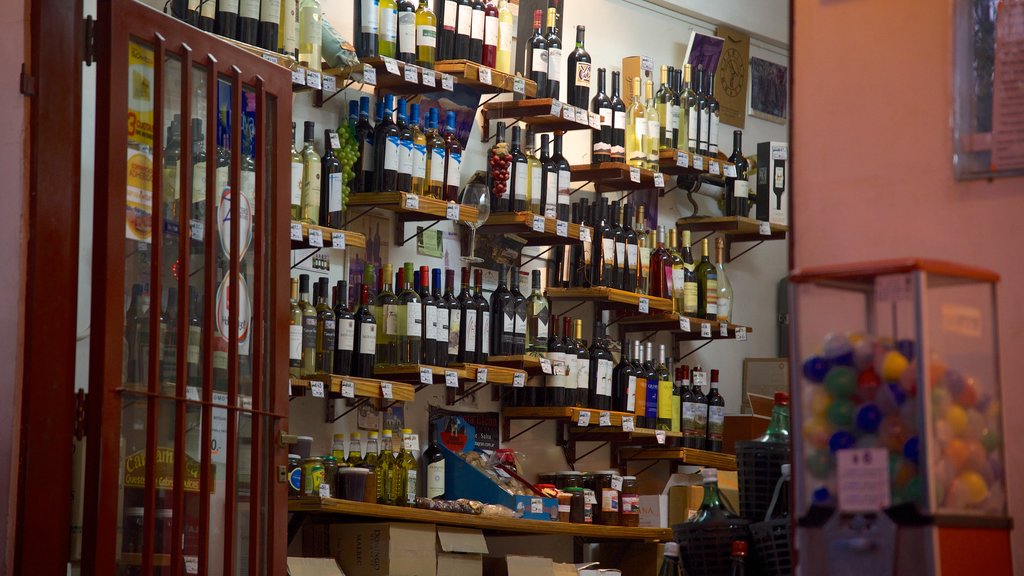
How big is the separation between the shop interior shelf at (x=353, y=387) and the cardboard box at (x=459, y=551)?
22.5 inches

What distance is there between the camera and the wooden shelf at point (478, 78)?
238 inches

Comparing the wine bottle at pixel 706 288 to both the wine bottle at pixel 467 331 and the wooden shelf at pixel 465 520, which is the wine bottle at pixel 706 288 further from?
the wine bottle at pixel 467 331

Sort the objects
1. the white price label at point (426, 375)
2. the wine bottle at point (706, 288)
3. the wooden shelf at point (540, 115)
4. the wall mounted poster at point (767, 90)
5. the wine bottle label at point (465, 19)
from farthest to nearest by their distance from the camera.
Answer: the wall mounted poster at point (767, 90), the wine bottle at point (706, 288), the wooden shelf at point (540, 115), the wine bottle label at point (465, 19), the white price label at point (426, 375)

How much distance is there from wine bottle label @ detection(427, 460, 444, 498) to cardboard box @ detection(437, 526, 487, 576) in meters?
0.25

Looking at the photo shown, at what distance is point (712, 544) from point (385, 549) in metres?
3.00

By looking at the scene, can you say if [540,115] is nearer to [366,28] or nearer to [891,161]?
[366,28]

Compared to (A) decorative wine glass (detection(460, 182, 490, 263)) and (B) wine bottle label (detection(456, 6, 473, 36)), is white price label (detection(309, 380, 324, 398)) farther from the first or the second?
(B) wine bottle label (detection(456, 6, 473, 36))

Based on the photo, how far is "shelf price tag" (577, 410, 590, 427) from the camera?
21.4ft

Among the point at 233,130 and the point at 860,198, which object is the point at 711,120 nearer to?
the point at 233,130

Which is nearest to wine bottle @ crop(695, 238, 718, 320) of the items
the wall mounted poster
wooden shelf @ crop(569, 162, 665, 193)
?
wooden shelf @ crop(569, 162, 665, 193)

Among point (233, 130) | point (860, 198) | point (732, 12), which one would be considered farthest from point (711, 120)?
point (860, 198)

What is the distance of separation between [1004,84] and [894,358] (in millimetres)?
536

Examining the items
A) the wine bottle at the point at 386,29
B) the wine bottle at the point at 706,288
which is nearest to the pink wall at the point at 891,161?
the wine bottle at the point at 386,29

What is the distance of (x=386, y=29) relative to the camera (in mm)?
5852
